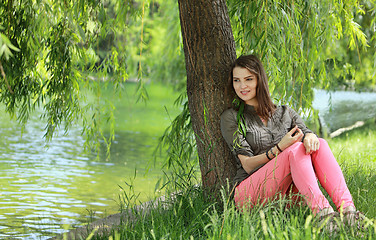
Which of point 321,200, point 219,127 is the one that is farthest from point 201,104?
point 321,200

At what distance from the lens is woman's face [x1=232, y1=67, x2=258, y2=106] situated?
11.2ft

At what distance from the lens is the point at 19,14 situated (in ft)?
13.0

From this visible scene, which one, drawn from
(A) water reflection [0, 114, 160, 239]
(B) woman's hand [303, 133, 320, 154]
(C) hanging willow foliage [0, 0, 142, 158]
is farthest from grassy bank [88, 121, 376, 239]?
(C) hanging willow foliage [0, 0, 142, 158]

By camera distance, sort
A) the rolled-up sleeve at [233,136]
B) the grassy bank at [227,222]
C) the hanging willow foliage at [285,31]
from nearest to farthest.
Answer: the grassy bank at [227,222] → the rolled-up sleeve at [233,136] → the hanging willow foliage at [285,31]

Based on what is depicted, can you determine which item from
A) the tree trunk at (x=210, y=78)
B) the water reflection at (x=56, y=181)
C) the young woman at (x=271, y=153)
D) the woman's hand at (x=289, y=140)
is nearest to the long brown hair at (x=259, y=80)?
the young woman at (x=271, y=153)

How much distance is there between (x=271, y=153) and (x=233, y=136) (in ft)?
0.84

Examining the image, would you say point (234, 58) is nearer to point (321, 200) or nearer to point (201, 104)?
point (201, 104)

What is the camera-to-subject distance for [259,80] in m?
3.45

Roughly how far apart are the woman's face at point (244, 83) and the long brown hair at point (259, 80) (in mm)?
25

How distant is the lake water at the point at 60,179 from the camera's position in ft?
16.7

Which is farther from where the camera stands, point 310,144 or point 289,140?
point 289,140

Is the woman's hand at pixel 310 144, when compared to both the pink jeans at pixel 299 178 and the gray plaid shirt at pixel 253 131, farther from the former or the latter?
the gray plaid shirt at pixel 253 131

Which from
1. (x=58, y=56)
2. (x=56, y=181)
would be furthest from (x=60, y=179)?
(x=58, y=56)

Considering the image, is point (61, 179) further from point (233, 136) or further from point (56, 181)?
point (233, 136)
